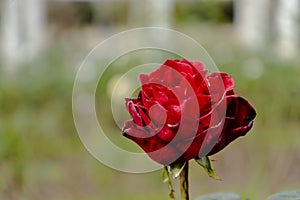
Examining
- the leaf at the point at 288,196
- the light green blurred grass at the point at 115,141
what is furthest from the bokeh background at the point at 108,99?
the leaf at the point at 288,196

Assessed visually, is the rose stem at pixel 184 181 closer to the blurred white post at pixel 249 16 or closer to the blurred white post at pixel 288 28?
the blurred white post at pixel 288 28

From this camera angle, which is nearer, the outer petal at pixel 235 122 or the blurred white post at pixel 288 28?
the outer petal at pixel 235 122

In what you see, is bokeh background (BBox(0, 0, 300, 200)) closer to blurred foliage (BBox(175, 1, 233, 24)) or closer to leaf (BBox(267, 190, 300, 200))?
blurred foliage (BBox(175, 1, 233, 24))

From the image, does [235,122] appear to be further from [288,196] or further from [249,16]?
[249,16]

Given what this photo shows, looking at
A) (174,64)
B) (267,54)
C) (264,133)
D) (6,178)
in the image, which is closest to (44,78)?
(267,54)

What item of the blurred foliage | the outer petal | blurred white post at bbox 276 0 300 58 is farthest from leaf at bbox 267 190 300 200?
the blurred foliage
